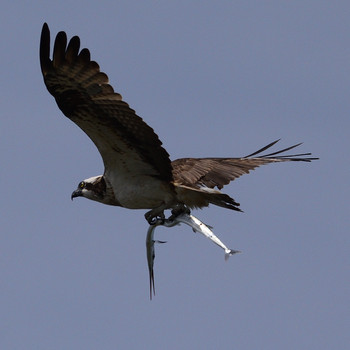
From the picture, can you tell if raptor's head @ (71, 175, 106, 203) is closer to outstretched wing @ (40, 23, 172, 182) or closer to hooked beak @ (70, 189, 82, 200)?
hooked beak @ (70, 189, 82, 200)

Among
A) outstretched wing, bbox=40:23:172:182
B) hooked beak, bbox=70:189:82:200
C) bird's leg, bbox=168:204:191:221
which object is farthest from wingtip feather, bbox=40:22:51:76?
bird's leg, bbox=168:204:191:221

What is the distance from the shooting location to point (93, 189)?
45.3 ft

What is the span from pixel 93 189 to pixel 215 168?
153 centimetres

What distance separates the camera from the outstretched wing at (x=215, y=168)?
44.7 ft

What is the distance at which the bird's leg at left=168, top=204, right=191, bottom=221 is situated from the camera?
1322 cm

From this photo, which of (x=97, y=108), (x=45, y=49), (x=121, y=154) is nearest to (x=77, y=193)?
(x=121, y=154)

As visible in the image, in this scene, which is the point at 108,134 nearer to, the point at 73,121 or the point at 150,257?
the point at 73,121

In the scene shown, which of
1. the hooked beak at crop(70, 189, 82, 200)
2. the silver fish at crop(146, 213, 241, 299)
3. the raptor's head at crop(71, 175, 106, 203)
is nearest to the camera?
the silver fish at crop(146, 213, 241, 299)

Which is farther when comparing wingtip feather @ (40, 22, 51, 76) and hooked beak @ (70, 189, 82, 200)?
hooked beak @ (70, 189, 82, 200)

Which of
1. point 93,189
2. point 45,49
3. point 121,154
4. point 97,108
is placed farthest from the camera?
point 93,189

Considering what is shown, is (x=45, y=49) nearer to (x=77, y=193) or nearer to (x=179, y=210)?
(x=77, y=193)

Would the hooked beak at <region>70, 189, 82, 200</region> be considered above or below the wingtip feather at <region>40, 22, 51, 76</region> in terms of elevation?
below

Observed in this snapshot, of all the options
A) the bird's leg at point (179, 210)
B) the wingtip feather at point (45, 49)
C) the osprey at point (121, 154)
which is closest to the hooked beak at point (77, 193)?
the osprey at point (121, 154)

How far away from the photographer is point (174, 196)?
13.3m
